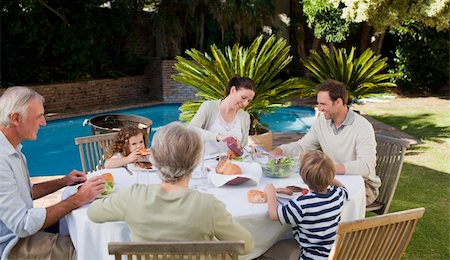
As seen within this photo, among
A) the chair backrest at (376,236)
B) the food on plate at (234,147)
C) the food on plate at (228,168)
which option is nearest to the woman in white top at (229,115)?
the food on plate at (234,147)

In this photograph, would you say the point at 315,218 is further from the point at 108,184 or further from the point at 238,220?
the point at 108,184

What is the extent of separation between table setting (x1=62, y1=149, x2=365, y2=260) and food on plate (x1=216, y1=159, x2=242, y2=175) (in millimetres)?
39

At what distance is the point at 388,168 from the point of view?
353cm

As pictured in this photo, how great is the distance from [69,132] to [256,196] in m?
8.86

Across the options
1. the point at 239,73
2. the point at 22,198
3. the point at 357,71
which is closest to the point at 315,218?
the point at 22,198

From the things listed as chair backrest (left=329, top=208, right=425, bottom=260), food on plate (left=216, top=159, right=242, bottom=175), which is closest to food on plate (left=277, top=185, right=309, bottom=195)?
food on plate (left=216, top=159, right=242, bottom=175)

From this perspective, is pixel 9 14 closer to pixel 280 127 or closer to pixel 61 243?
pixel 280 127

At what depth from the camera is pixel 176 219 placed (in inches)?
71.8

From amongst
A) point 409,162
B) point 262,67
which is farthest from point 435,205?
point 262,67

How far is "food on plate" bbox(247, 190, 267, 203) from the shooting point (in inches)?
94.5

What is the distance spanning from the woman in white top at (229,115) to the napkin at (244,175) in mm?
782

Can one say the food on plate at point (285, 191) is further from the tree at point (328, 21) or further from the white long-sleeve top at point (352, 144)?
the tree at point (328, 21)

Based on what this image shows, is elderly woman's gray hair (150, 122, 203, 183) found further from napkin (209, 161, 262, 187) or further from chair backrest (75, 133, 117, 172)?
chair backrest (75, 133, 117, 172)

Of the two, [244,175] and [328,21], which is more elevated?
[328,21]
